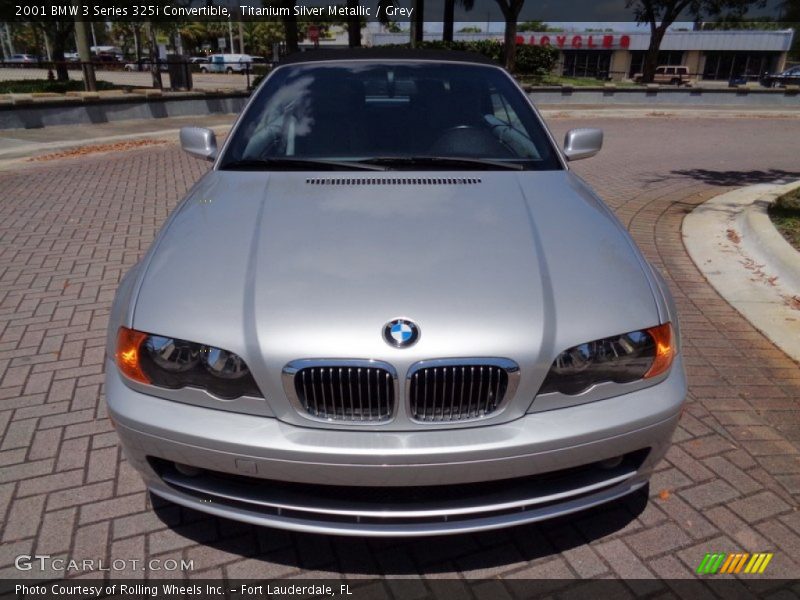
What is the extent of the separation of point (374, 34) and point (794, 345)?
64325mm

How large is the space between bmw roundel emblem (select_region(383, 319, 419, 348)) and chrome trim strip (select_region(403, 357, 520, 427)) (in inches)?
2.9

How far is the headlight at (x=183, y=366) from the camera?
6.51 feet

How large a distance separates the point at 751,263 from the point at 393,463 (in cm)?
472

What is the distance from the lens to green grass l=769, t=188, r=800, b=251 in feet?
18.7

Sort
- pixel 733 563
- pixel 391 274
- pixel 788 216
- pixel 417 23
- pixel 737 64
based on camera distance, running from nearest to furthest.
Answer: pixel 391 274, pixel 733 563, pixel 788 216, pixel 417 23, pixel 737 64

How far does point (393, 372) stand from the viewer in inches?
74.7

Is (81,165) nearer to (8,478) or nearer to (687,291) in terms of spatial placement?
(8,478)

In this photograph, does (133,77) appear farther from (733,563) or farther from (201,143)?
(733,563)

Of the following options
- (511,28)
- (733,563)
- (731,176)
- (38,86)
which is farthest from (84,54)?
(733,563)

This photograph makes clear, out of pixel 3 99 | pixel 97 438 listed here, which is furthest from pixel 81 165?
pixel 97 438

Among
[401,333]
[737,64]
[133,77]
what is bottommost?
[133,77]

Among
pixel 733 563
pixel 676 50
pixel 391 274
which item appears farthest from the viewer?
pixel 676 50

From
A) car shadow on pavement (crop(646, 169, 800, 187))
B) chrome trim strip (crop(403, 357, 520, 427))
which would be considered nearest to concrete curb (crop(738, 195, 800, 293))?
car shadow on pavement (crop(646, 169, 800, 187))

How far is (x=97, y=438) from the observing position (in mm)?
2988
